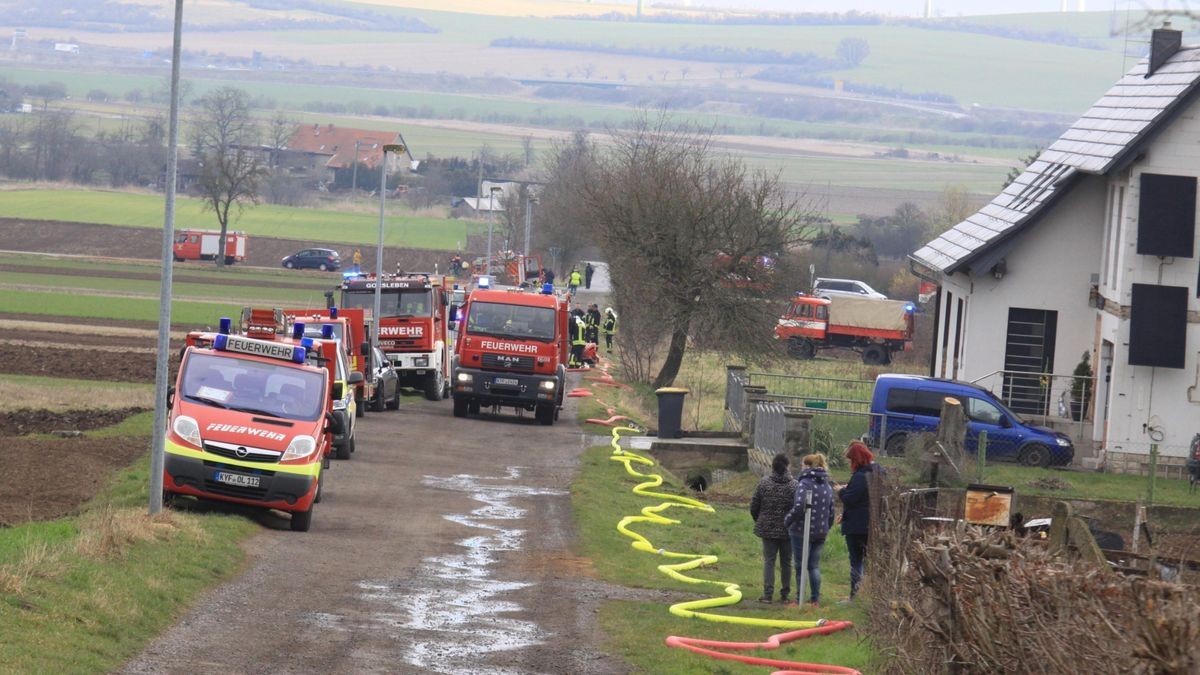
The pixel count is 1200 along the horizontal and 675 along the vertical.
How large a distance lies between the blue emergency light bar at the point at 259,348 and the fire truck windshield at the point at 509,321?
1541 centimetres

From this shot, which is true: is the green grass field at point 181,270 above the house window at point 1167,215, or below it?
below

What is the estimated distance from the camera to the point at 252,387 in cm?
1925

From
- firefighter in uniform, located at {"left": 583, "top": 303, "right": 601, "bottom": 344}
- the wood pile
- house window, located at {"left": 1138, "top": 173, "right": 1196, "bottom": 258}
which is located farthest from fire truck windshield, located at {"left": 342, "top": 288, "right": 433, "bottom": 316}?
the wood pile

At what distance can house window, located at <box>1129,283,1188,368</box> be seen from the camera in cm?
3312

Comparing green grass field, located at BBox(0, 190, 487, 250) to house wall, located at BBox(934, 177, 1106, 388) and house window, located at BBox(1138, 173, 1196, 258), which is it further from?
house window, located at BBox(1138, 173, 1196, 258)

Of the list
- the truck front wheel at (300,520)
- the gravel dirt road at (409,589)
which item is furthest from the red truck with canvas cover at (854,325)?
the truck front wheel at (300,520)

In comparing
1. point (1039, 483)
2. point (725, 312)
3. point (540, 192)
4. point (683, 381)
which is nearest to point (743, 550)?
point (1039, 483)

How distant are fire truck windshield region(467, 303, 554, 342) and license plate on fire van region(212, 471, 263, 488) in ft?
57.1

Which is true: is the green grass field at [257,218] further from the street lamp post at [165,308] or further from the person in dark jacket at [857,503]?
the person in dark jacket at [857,503]

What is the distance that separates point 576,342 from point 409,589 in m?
35.9

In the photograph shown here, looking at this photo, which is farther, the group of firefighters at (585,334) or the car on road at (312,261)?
the car on road at (312,261)

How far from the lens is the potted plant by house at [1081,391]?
3644cm

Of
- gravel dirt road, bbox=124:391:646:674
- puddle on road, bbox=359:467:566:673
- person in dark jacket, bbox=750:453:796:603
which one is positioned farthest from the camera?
person in dark jacket, bbox=750:453:796:603

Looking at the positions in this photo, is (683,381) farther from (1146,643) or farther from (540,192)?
(540,192)
